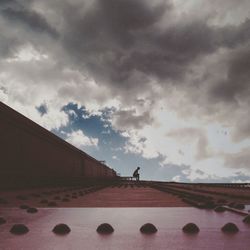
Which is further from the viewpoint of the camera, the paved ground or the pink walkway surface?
the paved ground

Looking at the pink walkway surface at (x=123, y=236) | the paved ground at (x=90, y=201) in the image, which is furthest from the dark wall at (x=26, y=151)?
the pink walkway surface at (x=123, y=236)

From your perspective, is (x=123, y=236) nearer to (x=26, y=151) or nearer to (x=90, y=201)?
(x=90, y=201)

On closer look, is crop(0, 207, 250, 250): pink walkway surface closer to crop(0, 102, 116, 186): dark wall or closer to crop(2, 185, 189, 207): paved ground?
crop(2, 185, 189, 207): paved ground

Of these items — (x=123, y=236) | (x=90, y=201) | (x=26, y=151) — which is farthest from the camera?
(x=26, y=151)

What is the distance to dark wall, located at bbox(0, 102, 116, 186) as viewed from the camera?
5.88 m

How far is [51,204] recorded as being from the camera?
341 centimetres

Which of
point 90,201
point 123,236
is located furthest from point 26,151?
point 123,236

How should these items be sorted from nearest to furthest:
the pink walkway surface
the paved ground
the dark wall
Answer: the pink walkway surface → the paved ground → the dark wall

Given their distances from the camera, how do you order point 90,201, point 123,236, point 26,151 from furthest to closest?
point 26,151 < point 90,201 < point 123,236

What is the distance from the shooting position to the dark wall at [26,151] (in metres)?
5.88

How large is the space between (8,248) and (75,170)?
12.5m

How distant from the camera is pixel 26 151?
7.07 m

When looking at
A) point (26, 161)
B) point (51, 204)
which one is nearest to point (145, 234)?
point (51, 204)

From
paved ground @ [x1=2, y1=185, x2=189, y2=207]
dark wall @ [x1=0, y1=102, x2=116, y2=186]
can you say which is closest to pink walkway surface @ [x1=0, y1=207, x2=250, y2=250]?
paved ground @ [x1=2, y1=185, x2=189, y2=207]
